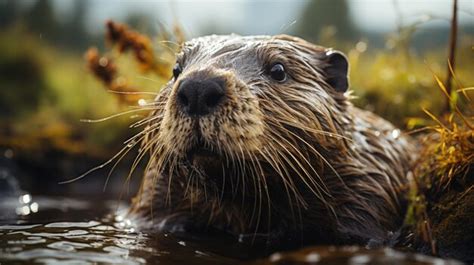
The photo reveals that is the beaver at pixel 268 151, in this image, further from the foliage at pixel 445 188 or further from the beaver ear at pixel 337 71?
the foliage at pixel 445 188

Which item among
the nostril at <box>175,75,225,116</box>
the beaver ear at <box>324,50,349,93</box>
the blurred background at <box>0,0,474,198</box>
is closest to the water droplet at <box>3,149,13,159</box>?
the blurred background at <box>0,0,474,198</box>

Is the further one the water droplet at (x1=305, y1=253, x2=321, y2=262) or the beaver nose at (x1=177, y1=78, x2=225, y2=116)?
A: the beaver nose at (x1=177, y1=78, x2=225, y2=116)

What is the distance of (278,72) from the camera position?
4121 mm

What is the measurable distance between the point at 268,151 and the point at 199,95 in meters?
0.50

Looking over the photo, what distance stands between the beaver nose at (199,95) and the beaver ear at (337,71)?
1.22 meters

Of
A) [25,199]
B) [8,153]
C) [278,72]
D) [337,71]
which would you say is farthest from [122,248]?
[8,153]

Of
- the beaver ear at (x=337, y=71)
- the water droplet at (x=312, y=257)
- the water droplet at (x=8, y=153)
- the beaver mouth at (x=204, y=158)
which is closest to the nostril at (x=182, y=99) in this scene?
the beaver mouth at (x=204, y=158)

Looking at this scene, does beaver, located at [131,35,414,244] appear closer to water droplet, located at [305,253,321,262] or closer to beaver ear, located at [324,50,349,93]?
beaver ear, located at [324,50,349,93]

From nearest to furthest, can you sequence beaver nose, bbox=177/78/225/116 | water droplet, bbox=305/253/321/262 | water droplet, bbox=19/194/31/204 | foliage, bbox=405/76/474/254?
water droplet, bbox=305/253/321/262 → beaver nose, bbox=177/78/225/116 → foliage, bbox=405/76/474/254 → water droplet, bbox=19/194/31/204

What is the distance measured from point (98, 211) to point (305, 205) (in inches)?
90.5

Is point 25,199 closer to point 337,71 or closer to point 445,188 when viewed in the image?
point 337,71

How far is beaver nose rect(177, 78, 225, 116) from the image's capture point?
3367 millimetres

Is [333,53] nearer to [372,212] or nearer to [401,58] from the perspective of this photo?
[372,212]

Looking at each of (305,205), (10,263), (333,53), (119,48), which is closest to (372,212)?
(305,205)
